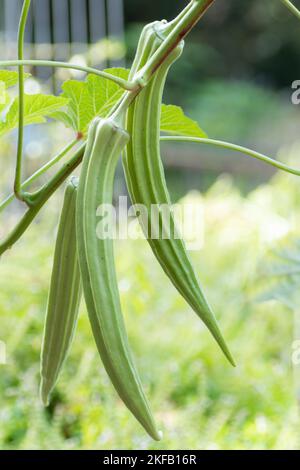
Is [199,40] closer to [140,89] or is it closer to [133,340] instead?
[133,340]

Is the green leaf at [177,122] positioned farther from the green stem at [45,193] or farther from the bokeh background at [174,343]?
the bokeh background at [174,343]

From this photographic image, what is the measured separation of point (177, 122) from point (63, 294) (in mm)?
117

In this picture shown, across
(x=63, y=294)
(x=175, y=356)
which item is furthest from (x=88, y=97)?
(x=175, y=356)

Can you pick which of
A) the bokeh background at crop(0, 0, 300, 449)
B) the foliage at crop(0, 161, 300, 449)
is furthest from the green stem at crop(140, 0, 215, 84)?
the foliage at crop(0, 161, 300, 449)

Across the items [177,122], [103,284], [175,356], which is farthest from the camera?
[175,356]

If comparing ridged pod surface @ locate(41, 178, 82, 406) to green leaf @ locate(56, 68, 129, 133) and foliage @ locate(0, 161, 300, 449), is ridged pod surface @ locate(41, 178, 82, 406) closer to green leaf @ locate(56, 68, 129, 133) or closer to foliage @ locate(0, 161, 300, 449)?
green leaf @ locate(56, 68, 129, 133)

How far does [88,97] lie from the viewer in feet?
1.29

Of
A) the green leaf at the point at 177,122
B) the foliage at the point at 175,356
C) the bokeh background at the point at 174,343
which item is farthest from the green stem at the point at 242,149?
the foliage at the point at 175,356

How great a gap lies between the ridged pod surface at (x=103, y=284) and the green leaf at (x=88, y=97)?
0.09 m

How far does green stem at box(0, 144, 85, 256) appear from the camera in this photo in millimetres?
335

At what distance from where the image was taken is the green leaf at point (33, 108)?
0.38m

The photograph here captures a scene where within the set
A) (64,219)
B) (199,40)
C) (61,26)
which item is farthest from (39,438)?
(199,40)

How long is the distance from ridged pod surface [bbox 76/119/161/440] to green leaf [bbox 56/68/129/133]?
9 centimetres

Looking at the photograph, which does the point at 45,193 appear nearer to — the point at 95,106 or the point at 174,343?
the point at 95,106
